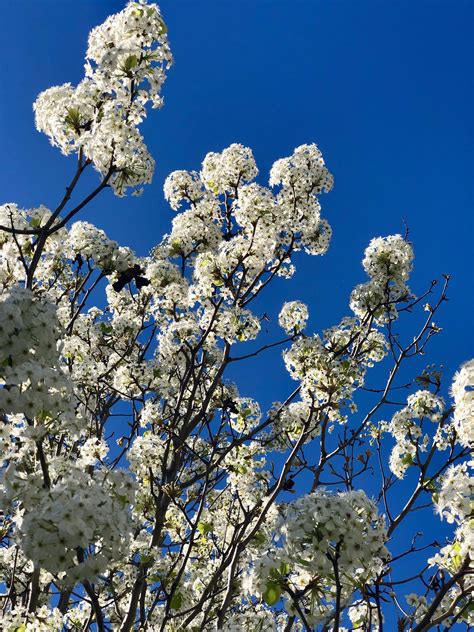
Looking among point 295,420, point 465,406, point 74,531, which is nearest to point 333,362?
point 295,420

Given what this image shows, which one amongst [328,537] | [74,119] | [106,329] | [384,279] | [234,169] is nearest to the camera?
[328,537]

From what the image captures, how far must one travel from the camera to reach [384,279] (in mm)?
12859

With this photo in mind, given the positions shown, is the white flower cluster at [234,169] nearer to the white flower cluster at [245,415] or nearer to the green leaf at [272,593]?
the white flower cluster at [245,415]

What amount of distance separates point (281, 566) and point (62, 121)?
7968 millimetres

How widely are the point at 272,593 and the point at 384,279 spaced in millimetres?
8730

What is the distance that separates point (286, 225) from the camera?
1366 centimetres

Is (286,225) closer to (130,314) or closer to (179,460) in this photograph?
Result: (130,314)

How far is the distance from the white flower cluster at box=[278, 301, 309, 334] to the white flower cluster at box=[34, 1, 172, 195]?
4.85 metres

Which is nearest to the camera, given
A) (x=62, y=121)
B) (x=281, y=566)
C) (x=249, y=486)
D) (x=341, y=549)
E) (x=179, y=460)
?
(x=341, y=549)

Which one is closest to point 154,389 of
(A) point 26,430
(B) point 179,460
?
(B) point 179,460

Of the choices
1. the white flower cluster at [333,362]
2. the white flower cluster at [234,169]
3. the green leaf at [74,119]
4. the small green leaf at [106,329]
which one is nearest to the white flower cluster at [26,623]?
the white flower cluster at [333,362]

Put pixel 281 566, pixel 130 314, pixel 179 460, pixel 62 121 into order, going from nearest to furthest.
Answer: pixel 281 566
pixel 62 121
pixel 179 460
pixel 130 314

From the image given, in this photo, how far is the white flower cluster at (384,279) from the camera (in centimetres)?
1271

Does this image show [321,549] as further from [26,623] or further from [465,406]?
[26,623]
